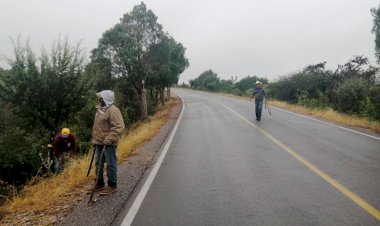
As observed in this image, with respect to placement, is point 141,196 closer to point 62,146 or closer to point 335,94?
point 62,146

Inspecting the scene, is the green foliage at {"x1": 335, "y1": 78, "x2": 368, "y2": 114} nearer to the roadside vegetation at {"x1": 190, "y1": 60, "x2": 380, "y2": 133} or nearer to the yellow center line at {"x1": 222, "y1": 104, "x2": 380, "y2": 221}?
the roadside vegetation at {"x1": 190, "y1": 60, "x2": 380, "y2": 133}

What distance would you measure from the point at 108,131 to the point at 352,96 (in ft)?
75.4

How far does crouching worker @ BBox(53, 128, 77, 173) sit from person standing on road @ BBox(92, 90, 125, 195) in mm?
5133

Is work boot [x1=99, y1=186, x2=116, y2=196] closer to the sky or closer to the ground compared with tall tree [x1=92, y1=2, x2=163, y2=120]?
closer to the ground

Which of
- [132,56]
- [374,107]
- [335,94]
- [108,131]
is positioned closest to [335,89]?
[335,94]

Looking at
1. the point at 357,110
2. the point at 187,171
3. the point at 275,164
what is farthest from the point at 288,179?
the point at 357,110

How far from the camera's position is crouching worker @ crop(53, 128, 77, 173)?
1200 centimetres

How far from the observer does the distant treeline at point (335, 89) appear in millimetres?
24992

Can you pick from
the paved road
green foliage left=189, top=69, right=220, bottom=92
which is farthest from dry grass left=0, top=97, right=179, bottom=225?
green foliage left=189, top=69, right=220, bottom=92

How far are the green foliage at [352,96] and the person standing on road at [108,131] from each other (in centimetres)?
2198

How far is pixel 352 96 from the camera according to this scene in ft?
87.8

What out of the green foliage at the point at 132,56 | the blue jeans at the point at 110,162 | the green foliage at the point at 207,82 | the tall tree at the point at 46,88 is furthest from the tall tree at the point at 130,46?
the green foliage at the point at 207,82

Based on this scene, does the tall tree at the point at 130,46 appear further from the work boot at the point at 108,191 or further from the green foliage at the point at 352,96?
the work boot at the point at 108,191

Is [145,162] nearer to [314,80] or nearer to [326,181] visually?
[326,181]
